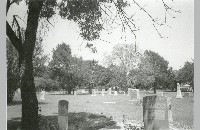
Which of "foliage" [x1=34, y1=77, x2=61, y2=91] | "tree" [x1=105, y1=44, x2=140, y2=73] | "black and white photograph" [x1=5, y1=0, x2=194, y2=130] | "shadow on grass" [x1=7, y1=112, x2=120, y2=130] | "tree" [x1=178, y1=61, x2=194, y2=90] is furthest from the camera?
"foliage" [x1=34, y1=77, x2=61, y2=91]

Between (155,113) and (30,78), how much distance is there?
6.45 ft

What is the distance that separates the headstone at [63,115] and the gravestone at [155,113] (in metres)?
1.20

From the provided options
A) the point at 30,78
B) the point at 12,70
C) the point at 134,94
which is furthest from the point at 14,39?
A: the point at 134,94

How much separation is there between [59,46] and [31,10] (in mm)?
745

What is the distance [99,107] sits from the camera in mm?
4930

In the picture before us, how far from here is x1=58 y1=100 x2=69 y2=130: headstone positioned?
5.05m

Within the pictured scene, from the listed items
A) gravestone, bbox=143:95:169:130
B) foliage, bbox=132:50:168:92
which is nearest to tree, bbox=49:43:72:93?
foliage, bbox=132:50:168:92

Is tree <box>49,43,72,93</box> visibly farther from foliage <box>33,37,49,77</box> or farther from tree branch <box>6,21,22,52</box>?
tree branch <box>6,21,22,52</box>

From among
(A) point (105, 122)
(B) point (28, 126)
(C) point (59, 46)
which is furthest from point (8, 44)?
(A) point (105, 122)

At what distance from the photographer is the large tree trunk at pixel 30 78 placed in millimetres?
5094

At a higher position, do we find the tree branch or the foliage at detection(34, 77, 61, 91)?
the tree branch

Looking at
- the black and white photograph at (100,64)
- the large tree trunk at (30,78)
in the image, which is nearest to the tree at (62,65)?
the black and white photograph at (100,64)

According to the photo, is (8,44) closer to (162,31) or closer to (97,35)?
(97,35)

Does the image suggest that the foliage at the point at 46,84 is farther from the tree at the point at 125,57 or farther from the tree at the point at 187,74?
the tree at the point at 187,74
